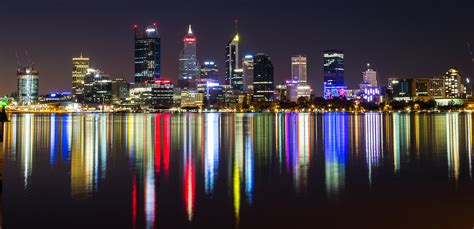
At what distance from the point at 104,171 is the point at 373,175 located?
11.7 m

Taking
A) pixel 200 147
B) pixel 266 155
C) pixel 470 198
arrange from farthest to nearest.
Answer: pixel 200 147, pixel 266 155, pixel 470 198

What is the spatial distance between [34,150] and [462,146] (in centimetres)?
2808

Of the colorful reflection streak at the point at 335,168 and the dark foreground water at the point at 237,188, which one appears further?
the colorful reflection streak at the point at 335,168

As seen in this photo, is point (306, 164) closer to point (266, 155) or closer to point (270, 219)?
point (266, 155)

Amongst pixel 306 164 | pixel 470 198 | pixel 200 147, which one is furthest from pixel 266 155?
pixel 470 198

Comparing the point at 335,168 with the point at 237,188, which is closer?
the point at 237,188

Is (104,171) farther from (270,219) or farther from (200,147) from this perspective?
(200,147)

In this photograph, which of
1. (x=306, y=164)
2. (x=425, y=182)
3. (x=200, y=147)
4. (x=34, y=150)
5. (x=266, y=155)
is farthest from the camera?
(x=200, y=147)

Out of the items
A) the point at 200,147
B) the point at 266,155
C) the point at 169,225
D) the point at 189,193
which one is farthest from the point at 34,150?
the point at 169,225

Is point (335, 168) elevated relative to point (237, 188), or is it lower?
elevated

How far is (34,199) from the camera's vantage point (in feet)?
61.6

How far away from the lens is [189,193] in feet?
64.7

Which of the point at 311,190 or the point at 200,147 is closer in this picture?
the point at 311,190

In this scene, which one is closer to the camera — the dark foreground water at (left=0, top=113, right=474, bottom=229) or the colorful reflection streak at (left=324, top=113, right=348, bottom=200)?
the dark foreground water at (left=0, top=113, right=474, bottom=229)
